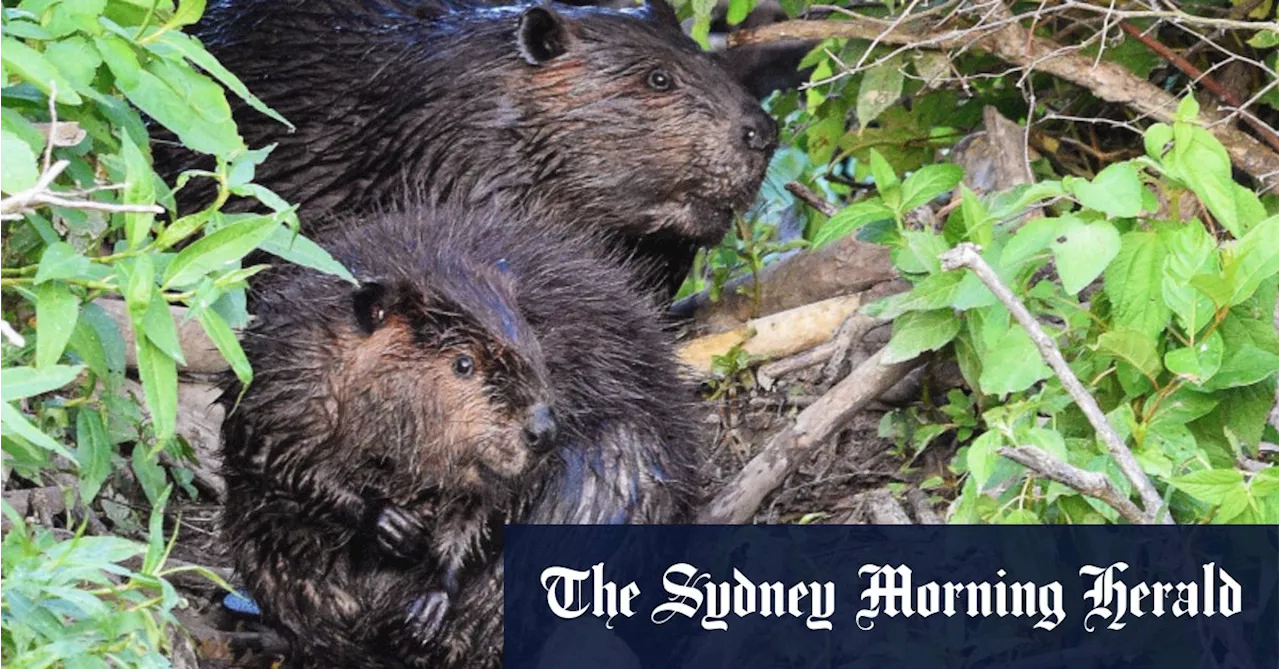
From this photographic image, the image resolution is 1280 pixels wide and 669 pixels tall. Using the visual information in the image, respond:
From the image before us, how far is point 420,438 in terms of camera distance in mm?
3855

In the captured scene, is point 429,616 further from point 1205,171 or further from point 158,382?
point 1205,171

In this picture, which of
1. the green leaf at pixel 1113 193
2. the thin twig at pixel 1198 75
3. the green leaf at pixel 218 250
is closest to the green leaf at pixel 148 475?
the green leaf at pixel 218 250

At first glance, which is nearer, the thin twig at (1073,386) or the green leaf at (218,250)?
the green leaf at (218,250)

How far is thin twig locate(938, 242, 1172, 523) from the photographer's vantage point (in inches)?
133

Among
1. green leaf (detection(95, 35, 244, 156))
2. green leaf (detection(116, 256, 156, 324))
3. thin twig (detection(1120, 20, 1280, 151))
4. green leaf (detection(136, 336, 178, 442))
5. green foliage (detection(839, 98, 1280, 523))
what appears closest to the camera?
green leaf (detection(116, 256, 156, 324))

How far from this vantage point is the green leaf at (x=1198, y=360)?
359cm

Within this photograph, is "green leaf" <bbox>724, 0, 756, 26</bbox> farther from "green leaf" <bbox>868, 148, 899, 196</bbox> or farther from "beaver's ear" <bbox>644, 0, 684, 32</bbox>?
"green leaf" <bbox>868, 148, 899, 196</bbox>

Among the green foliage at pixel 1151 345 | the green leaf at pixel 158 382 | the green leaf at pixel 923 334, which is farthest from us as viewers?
the green leaf at pixel 923 334

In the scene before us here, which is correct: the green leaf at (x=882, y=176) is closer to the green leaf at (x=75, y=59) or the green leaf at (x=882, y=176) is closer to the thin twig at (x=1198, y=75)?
the thin twig at (x=1198, y=75)

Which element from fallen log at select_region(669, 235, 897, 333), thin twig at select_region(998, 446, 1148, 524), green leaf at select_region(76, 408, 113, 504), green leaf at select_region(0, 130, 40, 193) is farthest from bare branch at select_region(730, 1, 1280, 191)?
green leaf at select_region(0, 130, 40, 193)

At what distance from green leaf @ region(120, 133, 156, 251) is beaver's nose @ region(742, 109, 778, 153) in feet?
7.08

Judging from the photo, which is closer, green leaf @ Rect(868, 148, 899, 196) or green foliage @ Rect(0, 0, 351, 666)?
green foliage @ Rect(0, 0, 351, 666)

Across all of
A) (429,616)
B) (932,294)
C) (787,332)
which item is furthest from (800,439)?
(429,616)

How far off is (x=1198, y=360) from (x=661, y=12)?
207 centimetres
